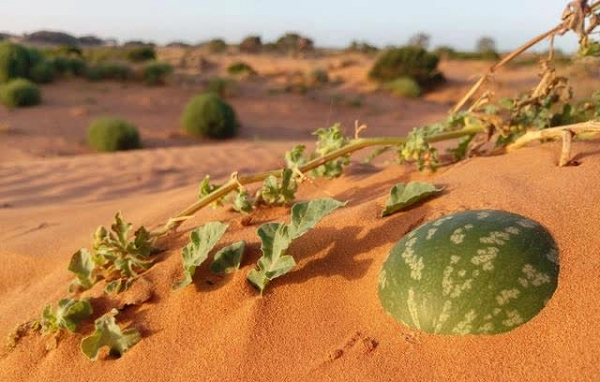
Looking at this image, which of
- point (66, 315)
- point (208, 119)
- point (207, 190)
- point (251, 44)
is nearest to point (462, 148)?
point (207, 190)

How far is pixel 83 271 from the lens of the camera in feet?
7.11

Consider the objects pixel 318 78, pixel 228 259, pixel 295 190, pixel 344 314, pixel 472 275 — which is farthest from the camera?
pixel 318 78

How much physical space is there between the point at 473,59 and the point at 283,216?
25657 millimetres

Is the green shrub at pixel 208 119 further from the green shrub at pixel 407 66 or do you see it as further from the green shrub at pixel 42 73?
the green shrub at pixel 407 66

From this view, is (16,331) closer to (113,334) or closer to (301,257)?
(113,334)

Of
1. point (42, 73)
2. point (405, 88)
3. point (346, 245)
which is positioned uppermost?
point (346, 245)

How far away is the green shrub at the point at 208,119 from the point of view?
11406 millimetres

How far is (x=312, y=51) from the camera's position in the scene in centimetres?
2934

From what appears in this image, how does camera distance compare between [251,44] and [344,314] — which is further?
[251,44]

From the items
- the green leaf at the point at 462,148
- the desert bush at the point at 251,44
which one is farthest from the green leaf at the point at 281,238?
the desert bush at the point at 251,44

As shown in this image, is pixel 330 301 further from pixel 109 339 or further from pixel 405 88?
pixel 405 88

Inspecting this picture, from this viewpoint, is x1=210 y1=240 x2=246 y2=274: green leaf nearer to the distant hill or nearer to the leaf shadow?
the leaf shadow

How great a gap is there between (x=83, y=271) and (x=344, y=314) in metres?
1.06

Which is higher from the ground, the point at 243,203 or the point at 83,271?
the point at 243,203
